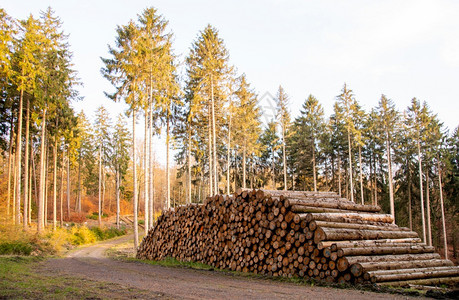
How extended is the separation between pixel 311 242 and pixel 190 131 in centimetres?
1936

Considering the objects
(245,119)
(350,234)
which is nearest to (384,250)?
(350,234)

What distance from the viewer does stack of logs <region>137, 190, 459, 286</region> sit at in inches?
318

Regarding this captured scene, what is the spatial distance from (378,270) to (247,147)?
23816 mm

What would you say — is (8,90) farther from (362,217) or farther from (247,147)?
(362,217)

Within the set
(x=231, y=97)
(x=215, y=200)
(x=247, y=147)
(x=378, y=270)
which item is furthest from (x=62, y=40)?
(x=378, y=270)

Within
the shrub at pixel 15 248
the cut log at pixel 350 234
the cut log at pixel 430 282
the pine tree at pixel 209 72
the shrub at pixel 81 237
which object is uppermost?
the pine tree at pixel 209 72

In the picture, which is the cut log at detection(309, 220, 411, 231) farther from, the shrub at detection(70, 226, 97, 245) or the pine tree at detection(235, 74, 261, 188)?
the shrub at detection(70, 226, 97, 245)

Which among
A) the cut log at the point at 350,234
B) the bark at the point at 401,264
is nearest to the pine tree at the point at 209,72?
the cut log at the point at 350,234

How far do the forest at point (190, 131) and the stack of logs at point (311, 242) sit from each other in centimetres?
Answer: 819

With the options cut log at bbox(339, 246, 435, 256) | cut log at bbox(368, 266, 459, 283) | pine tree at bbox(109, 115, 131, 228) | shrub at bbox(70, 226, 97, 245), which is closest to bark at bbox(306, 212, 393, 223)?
cut log at bbox(339, 246, 435, 256)

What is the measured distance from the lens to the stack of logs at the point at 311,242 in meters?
8.09

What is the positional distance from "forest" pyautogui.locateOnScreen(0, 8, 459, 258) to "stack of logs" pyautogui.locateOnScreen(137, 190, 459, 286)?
26.9ft

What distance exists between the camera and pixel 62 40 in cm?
2480

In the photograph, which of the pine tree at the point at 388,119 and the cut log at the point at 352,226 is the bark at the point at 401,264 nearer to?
the cut log at the point at 352,226
